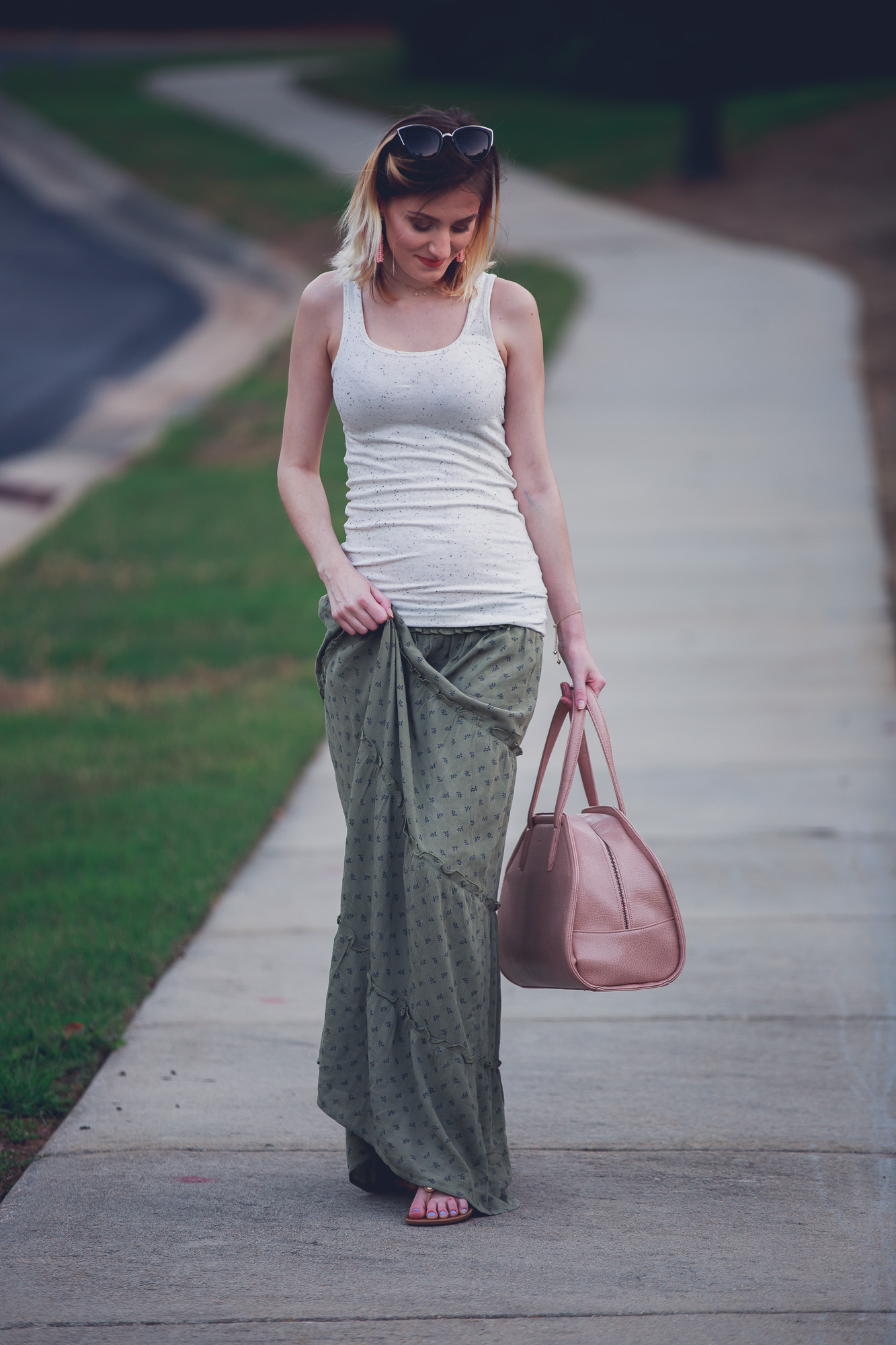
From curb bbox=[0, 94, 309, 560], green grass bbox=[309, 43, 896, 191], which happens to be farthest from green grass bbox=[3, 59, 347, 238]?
green grass bbox=[309, 43, 896, 191]

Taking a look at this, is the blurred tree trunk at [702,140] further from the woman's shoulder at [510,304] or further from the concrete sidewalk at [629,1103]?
the woman's shoulder at [510,304]

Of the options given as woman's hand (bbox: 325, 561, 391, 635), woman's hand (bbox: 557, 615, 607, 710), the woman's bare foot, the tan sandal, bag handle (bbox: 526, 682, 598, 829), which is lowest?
the tan sandal

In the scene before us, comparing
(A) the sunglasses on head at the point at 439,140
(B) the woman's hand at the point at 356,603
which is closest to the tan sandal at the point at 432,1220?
(B) the woman's hand at the point at 356,603

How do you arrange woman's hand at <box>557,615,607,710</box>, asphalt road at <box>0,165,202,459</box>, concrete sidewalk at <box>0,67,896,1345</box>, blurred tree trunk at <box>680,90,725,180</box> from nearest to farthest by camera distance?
concrete sidewalk at <box>0,67,896,1345</box> → woman's hand at <box>557,615,607,710</box> → asphalt road at <box>0,165,202,459</box> → blurred tree trunk at <box>680,90,725,180</box>

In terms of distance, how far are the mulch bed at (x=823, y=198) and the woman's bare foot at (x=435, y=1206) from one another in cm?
1178

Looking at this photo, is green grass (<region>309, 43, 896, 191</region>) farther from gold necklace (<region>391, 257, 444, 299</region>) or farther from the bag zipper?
the bag zipper

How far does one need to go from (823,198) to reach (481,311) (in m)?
18.5

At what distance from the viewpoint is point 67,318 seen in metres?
15.9

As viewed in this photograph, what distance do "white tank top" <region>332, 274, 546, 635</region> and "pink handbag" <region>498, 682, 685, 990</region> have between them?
353mm

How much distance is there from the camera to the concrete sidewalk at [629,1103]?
2773 mm

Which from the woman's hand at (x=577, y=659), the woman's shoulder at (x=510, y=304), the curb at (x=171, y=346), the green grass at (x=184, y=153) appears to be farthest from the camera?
the green grass at (x=184, y=153)

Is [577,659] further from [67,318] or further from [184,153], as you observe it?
[184,153]

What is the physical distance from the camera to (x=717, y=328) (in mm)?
13844

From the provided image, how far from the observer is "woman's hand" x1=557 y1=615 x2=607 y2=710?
3092 millimetres
